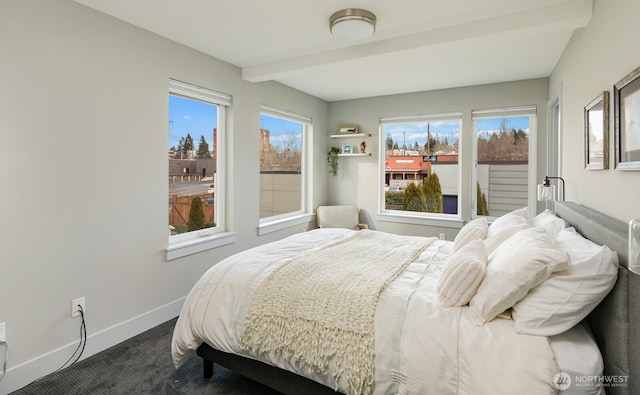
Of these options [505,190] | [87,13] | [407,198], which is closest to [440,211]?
[407,198]

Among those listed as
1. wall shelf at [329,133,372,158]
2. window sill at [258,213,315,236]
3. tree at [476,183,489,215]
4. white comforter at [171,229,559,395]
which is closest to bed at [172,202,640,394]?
white comforter at [171,229,559,395]

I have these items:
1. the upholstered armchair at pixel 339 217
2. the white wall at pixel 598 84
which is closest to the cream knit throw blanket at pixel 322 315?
the white wall at pixel 598 84

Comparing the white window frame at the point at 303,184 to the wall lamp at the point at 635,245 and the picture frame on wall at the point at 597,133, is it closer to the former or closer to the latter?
the picture frame on wall at the point at 597,133

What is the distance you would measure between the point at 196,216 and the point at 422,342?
2.68 m

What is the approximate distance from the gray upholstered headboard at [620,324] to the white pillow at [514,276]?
18 cm

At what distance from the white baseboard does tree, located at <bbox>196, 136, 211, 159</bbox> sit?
1.45 meters

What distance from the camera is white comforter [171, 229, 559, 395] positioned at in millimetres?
1254

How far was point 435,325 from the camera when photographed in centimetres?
143

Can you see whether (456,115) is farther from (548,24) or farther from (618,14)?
(618,14)

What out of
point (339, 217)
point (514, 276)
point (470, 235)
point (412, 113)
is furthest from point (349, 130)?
point (514, 276)

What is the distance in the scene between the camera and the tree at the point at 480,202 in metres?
4.36

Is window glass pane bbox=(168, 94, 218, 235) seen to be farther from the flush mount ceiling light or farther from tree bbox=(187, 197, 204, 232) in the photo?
the flush mount ceiling light

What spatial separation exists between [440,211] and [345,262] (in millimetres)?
2912

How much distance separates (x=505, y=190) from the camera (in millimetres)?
4230
